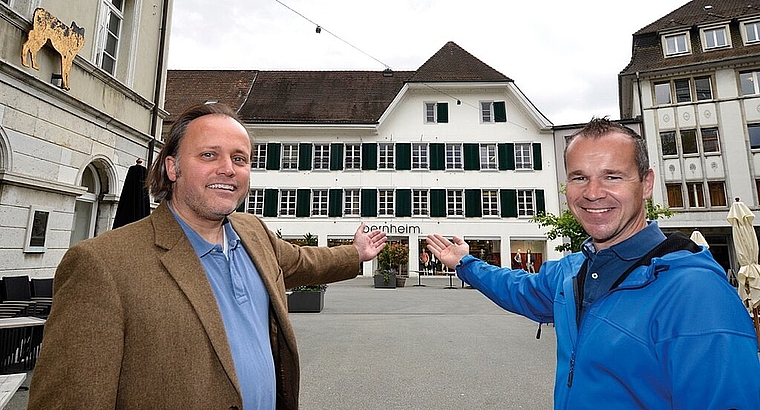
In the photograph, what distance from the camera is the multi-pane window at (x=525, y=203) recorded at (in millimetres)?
23672

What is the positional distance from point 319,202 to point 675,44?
22.5m

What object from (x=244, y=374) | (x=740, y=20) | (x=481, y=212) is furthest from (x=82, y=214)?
(x=740, y=20)

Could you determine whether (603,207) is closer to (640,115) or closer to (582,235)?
(582,235)

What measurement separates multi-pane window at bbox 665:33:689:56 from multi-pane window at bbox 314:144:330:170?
20.5m

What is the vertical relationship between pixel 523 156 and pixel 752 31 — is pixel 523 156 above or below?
below

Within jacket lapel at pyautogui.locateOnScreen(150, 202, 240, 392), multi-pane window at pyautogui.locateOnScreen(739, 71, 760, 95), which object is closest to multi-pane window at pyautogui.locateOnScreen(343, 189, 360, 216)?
multi-pane window at pyautogui.locateOnScreen(739, 71, 760, 95)

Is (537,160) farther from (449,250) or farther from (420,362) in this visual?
(449,250)

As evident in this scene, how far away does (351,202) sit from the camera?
24234mm

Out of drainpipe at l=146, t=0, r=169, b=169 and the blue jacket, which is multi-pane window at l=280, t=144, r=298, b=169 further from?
the blue jacket

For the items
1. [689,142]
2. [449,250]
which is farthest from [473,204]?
[449,250]

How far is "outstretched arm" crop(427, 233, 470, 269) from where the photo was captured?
2.54 metres

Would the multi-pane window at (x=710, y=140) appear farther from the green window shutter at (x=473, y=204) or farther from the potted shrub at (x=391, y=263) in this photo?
the potted shrub at (x=391, y=263)

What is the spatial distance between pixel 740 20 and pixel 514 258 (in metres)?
17.9

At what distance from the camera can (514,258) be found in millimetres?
23422
